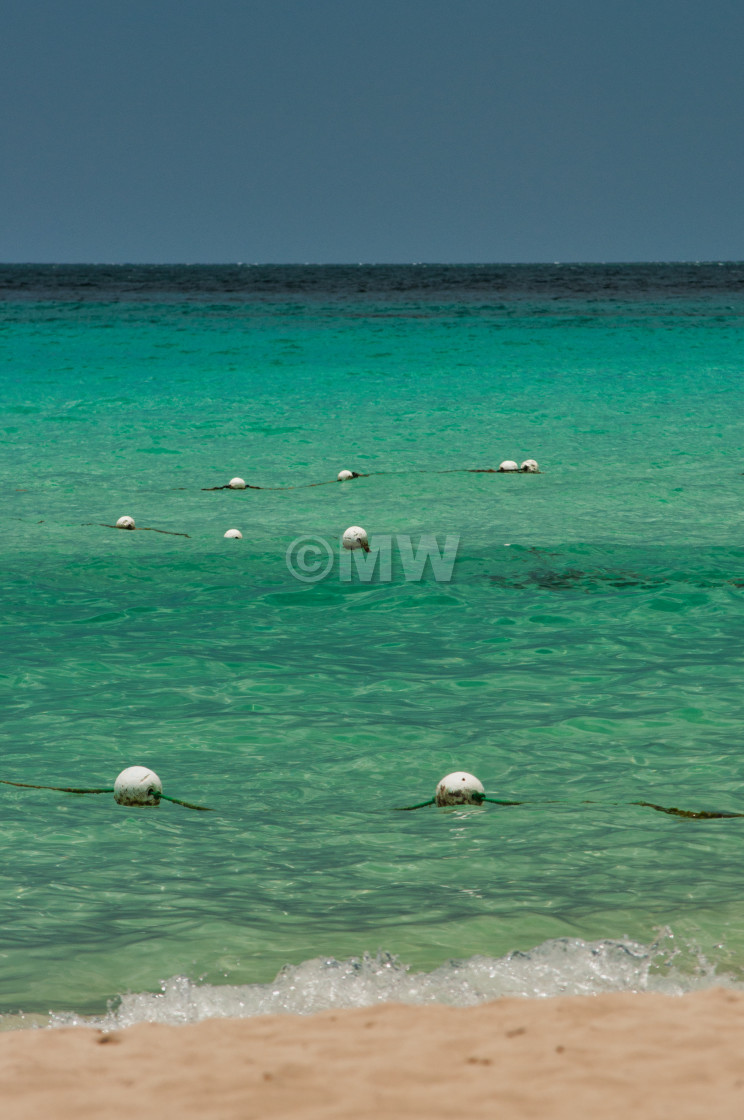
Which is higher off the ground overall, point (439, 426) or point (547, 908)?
point (439, 426)

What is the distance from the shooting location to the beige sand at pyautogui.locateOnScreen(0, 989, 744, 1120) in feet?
12.0

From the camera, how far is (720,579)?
11.7 m

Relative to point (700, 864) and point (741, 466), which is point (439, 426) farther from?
point (700, 864)

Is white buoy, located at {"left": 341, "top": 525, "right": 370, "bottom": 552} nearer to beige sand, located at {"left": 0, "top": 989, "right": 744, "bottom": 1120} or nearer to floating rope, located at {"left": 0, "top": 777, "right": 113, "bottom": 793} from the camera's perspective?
floating rope, located at {"left": 0, "top": 777, "right": 113, "bottom": 793}

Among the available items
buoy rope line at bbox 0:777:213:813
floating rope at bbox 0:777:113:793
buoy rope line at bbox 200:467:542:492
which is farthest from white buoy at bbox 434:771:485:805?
buoy rope line at bbox 200:467:542:492

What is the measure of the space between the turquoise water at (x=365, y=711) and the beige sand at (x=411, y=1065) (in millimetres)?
413


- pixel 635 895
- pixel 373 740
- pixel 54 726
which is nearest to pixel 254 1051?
pixel 635 895

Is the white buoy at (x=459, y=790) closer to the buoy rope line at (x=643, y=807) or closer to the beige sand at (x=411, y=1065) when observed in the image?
the buoy rope line at (x=643, y=807)

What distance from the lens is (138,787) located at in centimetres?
675

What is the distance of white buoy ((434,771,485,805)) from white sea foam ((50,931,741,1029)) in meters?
1.70

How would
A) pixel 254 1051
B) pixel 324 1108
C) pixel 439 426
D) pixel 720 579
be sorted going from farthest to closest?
pixel 439 426
pixel 720 579
pixel 254 1051
pixel 324 1108

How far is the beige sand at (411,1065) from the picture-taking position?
12.0 ft

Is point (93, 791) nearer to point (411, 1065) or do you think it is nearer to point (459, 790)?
point (459, 790)

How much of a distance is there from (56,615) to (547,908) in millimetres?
6584
